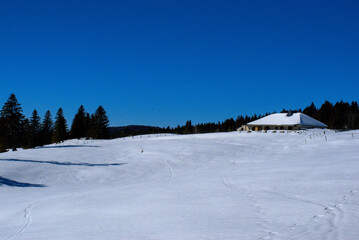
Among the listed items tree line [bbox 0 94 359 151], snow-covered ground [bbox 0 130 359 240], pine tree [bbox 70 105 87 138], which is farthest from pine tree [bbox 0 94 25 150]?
pine tree [bbox 70 105 87 138]

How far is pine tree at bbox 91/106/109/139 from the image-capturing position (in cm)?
7375

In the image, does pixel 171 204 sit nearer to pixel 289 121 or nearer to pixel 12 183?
pixel 12 183

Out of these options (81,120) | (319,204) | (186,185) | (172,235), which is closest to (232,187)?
(186,185)

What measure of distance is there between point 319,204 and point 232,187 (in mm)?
4761

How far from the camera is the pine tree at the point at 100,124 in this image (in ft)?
242

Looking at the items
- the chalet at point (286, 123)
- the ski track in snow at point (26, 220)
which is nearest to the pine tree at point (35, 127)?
the chalet at point (286, 123)

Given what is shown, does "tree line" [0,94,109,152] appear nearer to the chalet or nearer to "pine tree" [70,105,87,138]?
"pine tree" [70,105,87,138]

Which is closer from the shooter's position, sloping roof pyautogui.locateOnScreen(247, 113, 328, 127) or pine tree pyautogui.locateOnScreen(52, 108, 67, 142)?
sloping roof pyautogui.locateOnScreen(247, 113, 328, 127)

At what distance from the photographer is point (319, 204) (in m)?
9.84

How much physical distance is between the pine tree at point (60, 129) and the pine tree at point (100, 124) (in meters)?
8.06

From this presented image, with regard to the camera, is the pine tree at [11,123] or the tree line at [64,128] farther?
the tree line at [64,128]

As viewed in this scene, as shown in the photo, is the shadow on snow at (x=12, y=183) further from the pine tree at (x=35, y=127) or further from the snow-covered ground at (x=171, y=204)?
the pine tree at (x=35, y=127)

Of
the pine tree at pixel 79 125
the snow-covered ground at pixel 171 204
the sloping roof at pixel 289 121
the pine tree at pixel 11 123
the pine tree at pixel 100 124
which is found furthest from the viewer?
the pine tree at pixel 79 125

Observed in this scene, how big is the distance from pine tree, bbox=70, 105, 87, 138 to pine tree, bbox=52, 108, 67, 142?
2.82 metres
